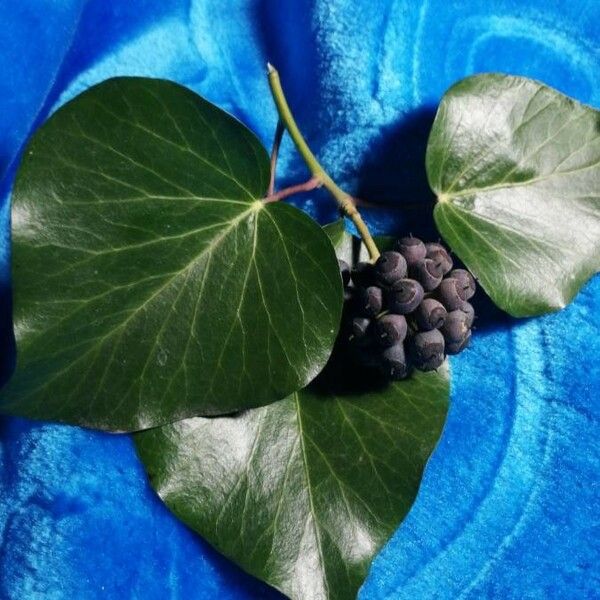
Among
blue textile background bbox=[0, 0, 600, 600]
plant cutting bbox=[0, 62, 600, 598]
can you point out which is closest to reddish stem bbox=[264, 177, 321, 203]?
plant cutting bbox=[0, 62, 600, 598]

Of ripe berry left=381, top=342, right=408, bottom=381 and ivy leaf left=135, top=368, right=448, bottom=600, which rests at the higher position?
ripe berry left=381, top=342, right=408, bottom=381

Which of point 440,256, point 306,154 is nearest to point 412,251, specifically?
point 440,256

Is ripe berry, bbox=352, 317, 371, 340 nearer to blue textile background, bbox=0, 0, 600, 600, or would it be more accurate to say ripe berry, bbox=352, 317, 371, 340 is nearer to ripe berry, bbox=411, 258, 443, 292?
ripe berry, bbox=411, 258, 443, 292

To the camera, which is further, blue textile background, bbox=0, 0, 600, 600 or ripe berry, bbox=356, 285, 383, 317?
blue textile background, bbox=0, 0, 600, 600

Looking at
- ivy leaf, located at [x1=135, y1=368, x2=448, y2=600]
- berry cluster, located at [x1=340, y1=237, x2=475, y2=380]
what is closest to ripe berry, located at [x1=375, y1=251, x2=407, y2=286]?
berry cluster, located at [x1=340, y1=237, x2=475, y2=380]

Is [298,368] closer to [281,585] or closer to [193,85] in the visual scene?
[281,585]

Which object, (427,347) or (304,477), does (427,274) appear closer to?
(427,347)

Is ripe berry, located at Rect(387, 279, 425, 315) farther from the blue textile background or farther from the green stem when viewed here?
the blue textile background

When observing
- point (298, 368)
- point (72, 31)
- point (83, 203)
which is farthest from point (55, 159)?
point (72, 31)
